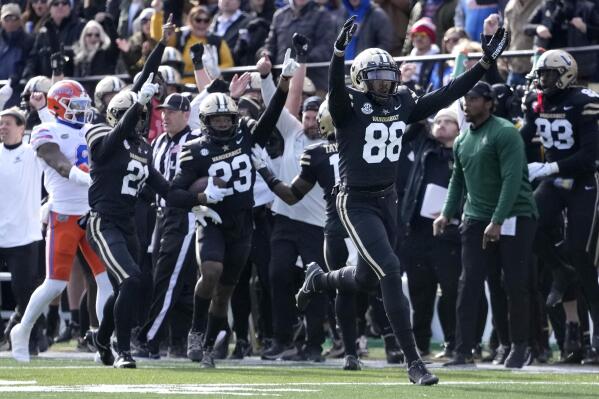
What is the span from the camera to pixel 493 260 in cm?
1198

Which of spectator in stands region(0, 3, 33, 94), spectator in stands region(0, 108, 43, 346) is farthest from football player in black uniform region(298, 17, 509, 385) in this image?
spectator in stands region(0, 3, 33, 94)

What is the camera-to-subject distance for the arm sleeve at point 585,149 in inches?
473

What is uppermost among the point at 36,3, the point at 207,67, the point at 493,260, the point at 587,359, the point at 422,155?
the point at 36,3

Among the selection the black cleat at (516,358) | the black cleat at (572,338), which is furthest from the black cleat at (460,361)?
the black cleat at (572,338)

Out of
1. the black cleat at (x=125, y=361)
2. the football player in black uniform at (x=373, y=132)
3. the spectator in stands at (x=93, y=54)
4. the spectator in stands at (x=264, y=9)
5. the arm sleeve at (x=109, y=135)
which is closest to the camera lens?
the football player in black uniform at (x=373, y=132)

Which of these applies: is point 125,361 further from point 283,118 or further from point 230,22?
point 230,22

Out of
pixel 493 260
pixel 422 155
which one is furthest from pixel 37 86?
pixel 493 260

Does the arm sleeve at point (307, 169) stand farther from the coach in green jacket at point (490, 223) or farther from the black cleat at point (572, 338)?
the black cleat at point (572, 338)

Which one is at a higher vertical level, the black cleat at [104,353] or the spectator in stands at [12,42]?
the spectator in stands at [12,42]

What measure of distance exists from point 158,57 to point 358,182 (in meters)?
3.22

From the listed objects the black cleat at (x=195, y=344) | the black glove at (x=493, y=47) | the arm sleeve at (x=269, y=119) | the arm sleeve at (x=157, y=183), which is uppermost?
the black glove at (x=493, y=47)

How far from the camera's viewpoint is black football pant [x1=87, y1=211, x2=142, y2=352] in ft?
36.4

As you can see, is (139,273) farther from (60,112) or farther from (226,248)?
(60,112)

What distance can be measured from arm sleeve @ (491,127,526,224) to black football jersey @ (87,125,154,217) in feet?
8.43
